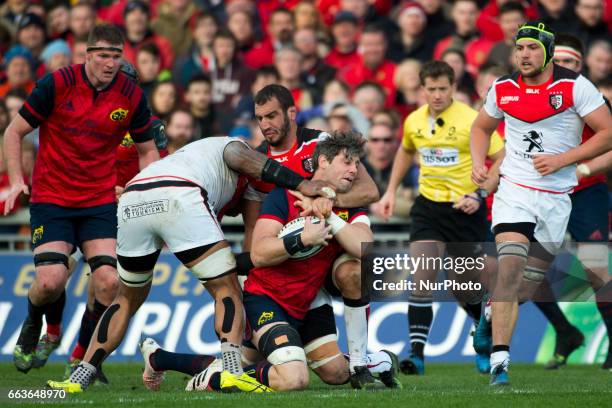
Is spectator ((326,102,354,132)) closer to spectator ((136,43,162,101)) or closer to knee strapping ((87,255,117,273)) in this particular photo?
spectator ((136,43,162,101))

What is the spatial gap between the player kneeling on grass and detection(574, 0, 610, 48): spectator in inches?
301

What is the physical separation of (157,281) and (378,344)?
8.46 ft

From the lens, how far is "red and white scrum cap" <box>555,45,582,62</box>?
36.6 ft

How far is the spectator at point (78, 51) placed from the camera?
1699 centimetres

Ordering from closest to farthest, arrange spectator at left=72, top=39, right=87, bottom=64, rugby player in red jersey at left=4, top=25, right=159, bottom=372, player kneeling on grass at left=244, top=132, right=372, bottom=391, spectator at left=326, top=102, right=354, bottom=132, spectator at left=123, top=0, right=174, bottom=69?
player kneeling on grass at left=244, top=132, right=372, bottom=391 → rugby player in red jersey at left=4, top=25, right=159, bottom=372 → spectator at left=326, top=102, right=354, bottom=132 → spectator at left=72, top=39, right=87, bottom=64 → spectator at left=123, top=0, right=174, bottom=69

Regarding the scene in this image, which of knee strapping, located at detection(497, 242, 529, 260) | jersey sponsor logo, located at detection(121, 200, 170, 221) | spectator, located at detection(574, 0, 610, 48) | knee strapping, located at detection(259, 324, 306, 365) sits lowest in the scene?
knee strapping, located at detection(259, 324, 306, 365)

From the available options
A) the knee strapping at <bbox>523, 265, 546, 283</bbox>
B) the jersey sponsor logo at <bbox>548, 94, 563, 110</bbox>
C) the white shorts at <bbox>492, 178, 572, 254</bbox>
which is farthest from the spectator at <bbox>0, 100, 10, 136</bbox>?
the jersey sponsor logo at <bbox>548, 94, 563, 110</bbox>

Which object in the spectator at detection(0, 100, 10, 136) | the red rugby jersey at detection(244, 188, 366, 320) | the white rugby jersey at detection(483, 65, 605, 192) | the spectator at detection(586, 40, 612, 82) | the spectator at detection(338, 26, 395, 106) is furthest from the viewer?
the spectator at detection(338, 26, 395, 106)

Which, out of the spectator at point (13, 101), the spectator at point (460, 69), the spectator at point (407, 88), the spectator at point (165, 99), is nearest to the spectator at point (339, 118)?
the spectator at point (407, 88)

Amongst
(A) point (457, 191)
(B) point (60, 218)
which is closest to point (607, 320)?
(A) point (457, 191)

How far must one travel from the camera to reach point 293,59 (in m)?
16.1

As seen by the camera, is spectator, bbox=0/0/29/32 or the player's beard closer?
the player's beard

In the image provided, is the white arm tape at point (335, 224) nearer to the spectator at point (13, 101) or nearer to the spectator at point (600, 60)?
the spectator at point (600, 60)

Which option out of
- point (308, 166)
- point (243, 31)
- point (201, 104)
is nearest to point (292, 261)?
point (308, 166)
